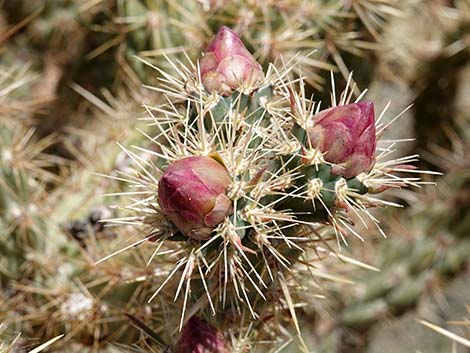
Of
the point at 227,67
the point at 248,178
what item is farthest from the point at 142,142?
the point at 248,178

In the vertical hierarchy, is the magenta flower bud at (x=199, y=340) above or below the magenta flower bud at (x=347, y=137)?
below

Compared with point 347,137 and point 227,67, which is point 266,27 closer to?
point 227,67

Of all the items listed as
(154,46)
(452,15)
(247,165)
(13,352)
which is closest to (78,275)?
(13,352)

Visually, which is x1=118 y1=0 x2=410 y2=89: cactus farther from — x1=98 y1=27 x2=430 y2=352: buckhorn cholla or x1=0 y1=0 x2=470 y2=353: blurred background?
x1=98 y1=27 x2=430 y2=352: buckhorn cholla

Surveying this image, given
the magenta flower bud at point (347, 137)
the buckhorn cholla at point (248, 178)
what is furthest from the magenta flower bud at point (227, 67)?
the magenta flower bud at point (347, 137)

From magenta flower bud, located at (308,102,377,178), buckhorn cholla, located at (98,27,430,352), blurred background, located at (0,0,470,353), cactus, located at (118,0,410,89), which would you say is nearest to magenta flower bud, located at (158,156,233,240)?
buckhorn cholla, located at (98,27,430,352)

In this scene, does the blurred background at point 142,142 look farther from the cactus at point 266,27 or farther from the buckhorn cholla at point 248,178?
the buckhorn cholla at point 248,178

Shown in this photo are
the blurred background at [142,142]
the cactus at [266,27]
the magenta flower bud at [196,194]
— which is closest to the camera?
the magenta flower bud at [196,194]

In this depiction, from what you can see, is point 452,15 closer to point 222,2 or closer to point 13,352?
point 222,2
